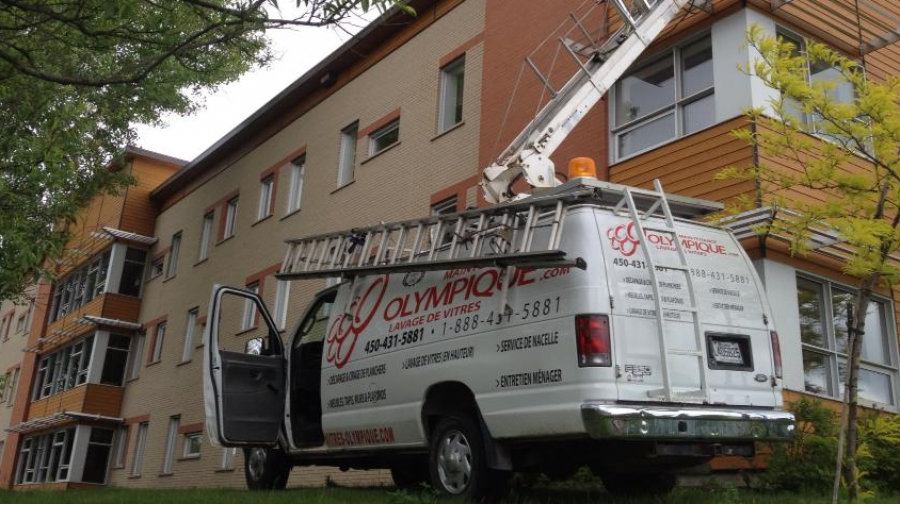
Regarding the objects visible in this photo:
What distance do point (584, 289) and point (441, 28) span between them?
1312cm

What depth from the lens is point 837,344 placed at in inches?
442

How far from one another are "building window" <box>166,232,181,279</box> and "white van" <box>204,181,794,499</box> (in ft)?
71.7

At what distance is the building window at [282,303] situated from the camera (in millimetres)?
20781

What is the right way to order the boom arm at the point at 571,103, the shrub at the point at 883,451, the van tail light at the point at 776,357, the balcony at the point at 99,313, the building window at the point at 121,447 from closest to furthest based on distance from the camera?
the van tail light at the point at 776,357 < the shrub at the point at 883,451 < the boom arm at the point at 571,103 < the building window at the point at 121,447 < the balcony at the point at 99,313

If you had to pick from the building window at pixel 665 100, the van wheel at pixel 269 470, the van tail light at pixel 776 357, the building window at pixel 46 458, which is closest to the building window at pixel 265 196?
the building window at pixel 46 458

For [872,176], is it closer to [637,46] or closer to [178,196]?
[637,46]

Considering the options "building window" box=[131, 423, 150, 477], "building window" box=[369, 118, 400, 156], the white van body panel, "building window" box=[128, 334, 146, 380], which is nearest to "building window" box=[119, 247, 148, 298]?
"building window" box=[128, 334, 146, 380]

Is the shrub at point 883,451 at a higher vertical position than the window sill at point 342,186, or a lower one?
lower

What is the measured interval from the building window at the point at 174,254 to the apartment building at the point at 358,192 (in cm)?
5

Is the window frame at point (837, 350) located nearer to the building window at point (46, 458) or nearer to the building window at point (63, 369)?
the building window at point (46, 458)

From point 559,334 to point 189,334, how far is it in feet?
69.9

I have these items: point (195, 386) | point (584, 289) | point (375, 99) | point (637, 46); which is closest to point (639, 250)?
point (584, 289)

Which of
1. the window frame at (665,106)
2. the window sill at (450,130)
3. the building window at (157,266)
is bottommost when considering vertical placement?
the window frame at (665,106)

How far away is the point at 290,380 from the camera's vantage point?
10.2 meters
